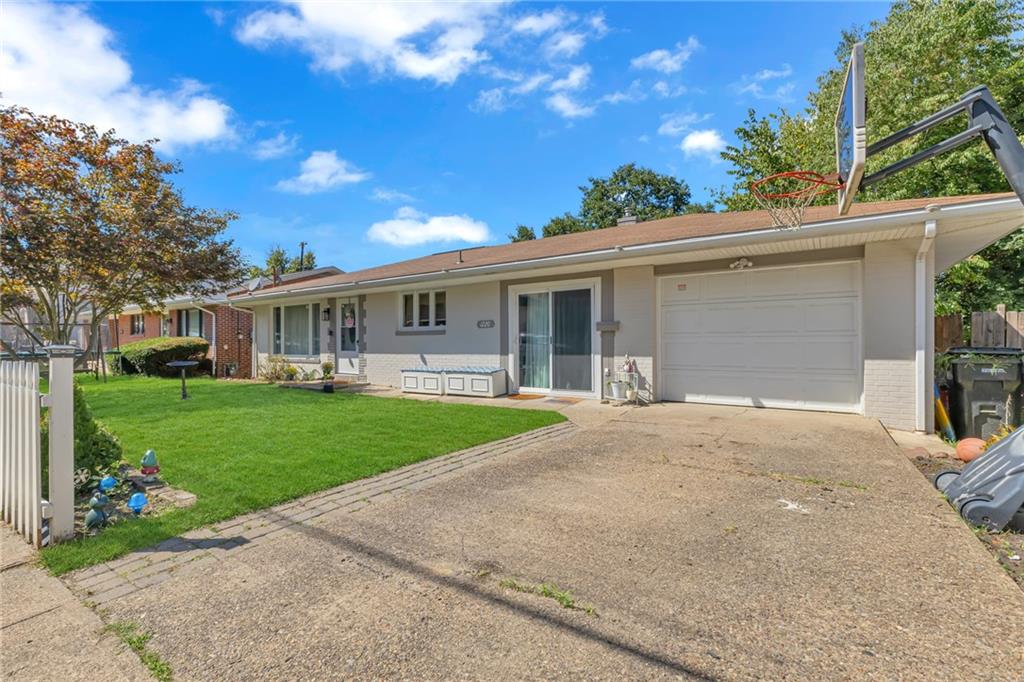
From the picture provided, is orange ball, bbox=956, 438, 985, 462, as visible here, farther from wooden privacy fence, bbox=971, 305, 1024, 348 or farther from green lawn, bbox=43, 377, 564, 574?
green lawn, bbox=43, 377, 564, 574

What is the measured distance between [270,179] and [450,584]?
68.5 feet

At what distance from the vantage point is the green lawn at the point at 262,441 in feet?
11.8

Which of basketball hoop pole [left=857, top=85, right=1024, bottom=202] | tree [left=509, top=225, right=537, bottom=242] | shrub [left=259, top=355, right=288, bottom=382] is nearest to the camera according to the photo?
basketball hoop pole [left=857, top=85, right=1024, bottom=202]

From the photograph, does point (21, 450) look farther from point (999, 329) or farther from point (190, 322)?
point (190, 322)

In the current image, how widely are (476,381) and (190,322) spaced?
1615 centimetres

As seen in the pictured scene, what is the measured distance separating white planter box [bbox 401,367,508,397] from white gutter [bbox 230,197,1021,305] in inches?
84.2

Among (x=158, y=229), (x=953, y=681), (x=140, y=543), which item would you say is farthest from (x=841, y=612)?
(x=158, y=229)

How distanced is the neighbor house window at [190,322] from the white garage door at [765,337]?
751 inches

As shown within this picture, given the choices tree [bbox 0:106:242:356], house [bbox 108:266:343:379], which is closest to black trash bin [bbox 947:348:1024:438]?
tree [bbox 0:106:242:356]

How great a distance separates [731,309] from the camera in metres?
8.49

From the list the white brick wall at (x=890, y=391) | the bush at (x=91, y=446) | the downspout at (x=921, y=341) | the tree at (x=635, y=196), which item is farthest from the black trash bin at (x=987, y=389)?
the tree at (x=635, y=196)

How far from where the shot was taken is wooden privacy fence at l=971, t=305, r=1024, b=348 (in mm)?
7691

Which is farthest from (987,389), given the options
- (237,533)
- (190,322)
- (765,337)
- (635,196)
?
(635,196)

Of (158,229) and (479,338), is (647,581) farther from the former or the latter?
(158,229)
